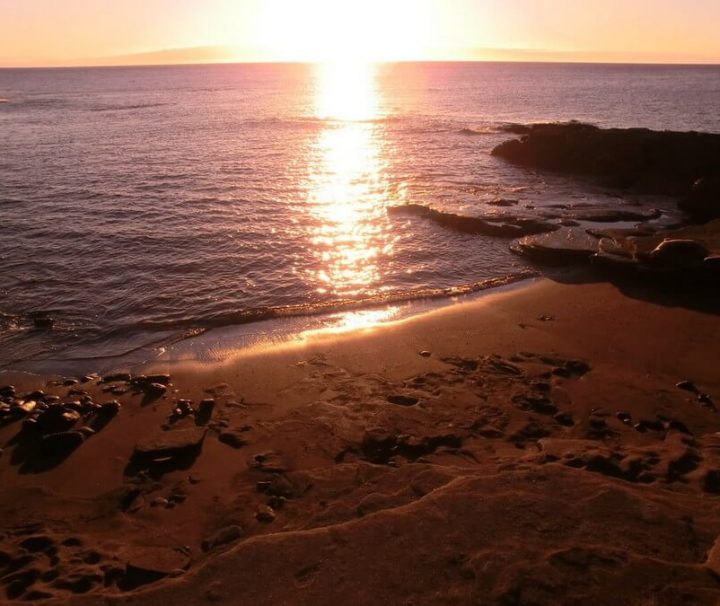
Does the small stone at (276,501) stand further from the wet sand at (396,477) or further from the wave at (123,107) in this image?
the wave at (123,107)

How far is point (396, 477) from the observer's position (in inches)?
289

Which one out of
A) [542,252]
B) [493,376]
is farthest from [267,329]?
[542,252]

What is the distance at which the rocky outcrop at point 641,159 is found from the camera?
24.3 meters

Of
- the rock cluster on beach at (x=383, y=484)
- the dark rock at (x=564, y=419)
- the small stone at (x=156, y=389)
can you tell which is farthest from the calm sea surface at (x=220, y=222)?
the dark rock at (x=564, y=419)

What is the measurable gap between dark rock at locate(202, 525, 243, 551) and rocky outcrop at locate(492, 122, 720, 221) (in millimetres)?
24346

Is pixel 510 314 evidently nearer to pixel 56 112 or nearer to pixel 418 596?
Answer: pixel 418 596

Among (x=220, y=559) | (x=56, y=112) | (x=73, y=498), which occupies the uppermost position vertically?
(x=56, y=112)

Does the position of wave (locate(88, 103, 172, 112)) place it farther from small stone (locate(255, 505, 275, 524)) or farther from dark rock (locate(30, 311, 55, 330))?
small stone (locate(255, 505, 275, 524))

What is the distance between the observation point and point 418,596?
5105 mm

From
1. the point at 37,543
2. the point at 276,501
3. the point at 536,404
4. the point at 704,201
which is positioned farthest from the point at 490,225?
the point at 37,543

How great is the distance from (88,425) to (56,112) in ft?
223

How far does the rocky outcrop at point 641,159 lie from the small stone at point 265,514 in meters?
23.8

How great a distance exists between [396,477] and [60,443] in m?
5.76

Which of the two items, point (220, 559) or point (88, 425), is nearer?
point (220, 559)
